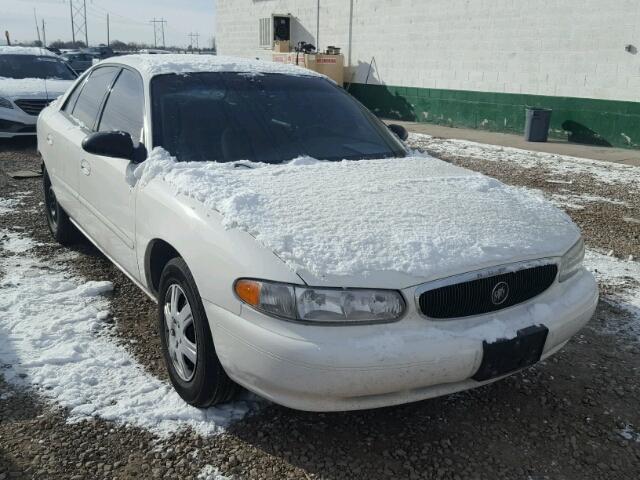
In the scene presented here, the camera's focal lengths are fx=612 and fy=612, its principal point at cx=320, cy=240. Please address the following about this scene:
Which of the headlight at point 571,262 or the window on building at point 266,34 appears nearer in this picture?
the headlight at point 571,262

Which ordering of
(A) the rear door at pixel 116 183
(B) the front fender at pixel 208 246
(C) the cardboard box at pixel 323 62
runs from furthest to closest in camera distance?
(C) the cardboard box at pixel 323 62 < (A) the rear door at pixel 116 183 < (B) the front fender at pixel 208 246

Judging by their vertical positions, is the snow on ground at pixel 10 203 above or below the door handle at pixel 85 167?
below

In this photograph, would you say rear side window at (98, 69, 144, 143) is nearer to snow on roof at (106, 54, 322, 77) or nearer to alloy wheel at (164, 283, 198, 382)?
snow on roof at (106, 54, 322, 77)

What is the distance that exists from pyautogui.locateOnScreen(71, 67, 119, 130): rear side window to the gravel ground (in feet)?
6.13

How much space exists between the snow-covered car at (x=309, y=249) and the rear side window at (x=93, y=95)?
1.29ft

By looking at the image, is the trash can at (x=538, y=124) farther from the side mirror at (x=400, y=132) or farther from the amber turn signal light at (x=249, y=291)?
the amber turn signal light at (x=249, y=291)

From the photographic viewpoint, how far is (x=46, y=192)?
5344 millimetres

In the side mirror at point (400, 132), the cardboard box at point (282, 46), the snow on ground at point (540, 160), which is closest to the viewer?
the side mirror at point (400, 132)

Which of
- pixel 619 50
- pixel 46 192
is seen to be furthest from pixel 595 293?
pixel 619 50

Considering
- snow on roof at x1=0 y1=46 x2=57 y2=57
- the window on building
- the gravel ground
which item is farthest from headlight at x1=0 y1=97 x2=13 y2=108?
the window on building

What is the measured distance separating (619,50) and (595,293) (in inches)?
405

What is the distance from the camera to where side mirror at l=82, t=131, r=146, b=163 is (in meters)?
3.29

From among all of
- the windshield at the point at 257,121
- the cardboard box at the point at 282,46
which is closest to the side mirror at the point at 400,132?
the windshield at the point at 257,121

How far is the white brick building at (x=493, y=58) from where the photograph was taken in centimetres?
1172
